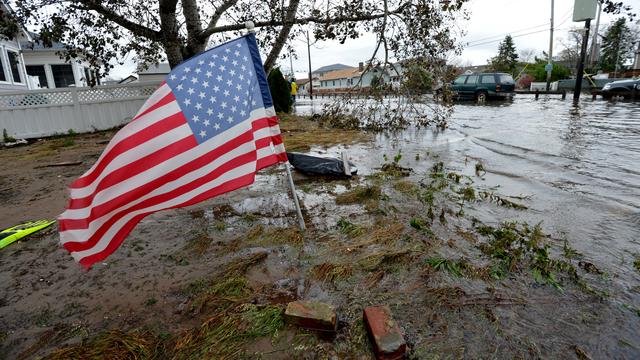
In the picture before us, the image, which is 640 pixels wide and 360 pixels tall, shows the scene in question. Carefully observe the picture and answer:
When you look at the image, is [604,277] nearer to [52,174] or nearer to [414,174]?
[414,174]

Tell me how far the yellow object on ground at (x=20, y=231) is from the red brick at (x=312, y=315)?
128 inches

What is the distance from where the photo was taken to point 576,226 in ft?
10.4

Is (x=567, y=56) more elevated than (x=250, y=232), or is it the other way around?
(x=567, y=56)

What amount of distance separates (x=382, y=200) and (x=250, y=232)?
165 centimetres

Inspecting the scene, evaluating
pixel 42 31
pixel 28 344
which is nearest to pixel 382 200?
pixel 28 344

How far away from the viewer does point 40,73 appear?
23.6 meters

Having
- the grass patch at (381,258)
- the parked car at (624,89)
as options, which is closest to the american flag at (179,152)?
the grass patch at (381,258)

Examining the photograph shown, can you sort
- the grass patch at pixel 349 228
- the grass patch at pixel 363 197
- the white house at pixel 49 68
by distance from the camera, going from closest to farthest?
the grass patch at pixel 349 228 < the grass patch at pixel 363 197 < the white house at pixel 49 68

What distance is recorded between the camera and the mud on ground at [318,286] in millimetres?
1839

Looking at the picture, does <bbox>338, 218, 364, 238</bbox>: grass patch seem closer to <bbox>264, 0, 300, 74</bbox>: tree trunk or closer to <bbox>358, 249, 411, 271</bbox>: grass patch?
<bbox>358, 249, 411, 271</bbox>: grass patch

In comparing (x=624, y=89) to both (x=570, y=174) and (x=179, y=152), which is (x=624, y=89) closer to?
→ (x=570, y=174)

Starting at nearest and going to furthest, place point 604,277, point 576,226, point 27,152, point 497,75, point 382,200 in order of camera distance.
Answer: point 604,277 → point 576,226 → point 382,200 → point 27,152 → point 497,75

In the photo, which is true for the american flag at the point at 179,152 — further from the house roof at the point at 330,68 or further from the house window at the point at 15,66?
the house roof at the point at 330,68

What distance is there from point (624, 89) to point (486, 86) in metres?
6.89
